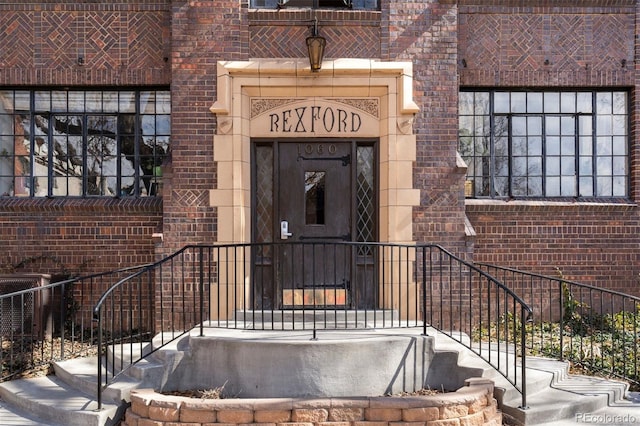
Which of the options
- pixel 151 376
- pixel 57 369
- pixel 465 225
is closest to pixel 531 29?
pixel 465 225

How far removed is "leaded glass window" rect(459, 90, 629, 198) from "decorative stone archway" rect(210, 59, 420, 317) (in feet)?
4.61

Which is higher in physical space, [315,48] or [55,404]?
[315,48]

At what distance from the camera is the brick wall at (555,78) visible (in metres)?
8.64

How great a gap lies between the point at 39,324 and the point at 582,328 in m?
6.90

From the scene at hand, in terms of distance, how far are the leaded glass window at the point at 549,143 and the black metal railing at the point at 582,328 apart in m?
1.39

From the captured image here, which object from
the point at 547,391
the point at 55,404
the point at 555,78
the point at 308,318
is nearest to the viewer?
the point at 55,404

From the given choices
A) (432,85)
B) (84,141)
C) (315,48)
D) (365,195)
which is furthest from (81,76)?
(432,85)

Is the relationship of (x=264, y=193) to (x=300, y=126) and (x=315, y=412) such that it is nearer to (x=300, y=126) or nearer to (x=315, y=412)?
(x=300, y=126)

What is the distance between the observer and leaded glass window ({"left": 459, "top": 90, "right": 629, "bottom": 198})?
8.94 meters

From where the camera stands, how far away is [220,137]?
8.00 meters

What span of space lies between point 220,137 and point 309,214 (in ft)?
5.19

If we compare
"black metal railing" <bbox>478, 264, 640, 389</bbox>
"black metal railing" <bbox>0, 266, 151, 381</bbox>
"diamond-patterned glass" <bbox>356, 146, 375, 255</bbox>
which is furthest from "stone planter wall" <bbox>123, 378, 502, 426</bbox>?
"diamond-patterned glass" <bbox>356, 146, 375, 255</bbox>

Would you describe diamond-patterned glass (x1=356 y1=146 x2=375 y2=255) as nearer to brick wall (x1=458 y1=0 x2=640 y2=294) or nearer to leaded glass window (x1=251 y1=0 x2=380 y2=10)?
brick wall (x1=458 y1=0 x2=640 y2=294)

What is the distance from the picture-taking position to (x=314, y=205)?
8203 mm
